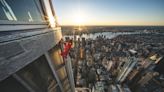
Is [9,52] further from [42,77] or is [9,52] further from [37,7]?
[37,7]

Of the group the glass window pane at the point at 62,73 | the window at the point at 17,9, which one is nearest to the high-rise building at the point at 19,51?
the window at the point at 17,9

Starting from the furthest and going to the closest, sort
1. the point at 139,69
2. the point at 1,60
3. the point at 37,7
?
the point at 139,69 → the point at 37,7 → the point at 1,60

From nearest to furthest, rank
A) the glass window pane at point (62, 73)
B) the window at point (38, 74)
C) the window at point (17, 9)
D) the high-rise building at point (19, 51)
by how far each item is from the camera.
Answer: the high-rise building at point (19, 51) → the window at point (17, 9) → the window at point (38, 74) → the glass window pane at point (62, 73)

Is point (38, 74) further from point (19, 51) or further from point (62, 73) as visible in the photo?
point (62, 73)

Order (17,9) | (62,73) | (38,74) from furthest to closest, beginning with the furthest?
(62,73) → (38,74) → (17,9)

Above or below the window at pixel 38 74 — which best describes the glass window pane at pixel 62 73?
below

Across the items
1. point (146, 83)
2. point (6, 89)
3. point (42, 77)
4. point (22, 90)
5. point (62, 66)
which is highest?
point (6, 89)

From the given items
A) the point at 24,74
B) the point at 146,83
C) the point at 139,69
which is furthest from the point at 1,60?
the point at 139,69

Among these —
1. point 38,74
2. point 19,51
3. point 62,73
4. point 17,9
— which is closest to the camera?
point 19,51

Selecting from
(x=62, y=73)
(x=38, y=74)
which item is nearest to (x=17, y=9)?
(x=38, y=74)

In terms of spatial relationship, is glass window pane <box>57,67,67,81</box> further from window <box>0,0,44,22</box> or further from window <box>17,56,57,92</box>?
window <box>0,0,44,22</box>

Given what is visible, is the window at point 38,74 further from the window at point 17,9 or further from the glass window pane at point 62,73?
the window at point 17,9
